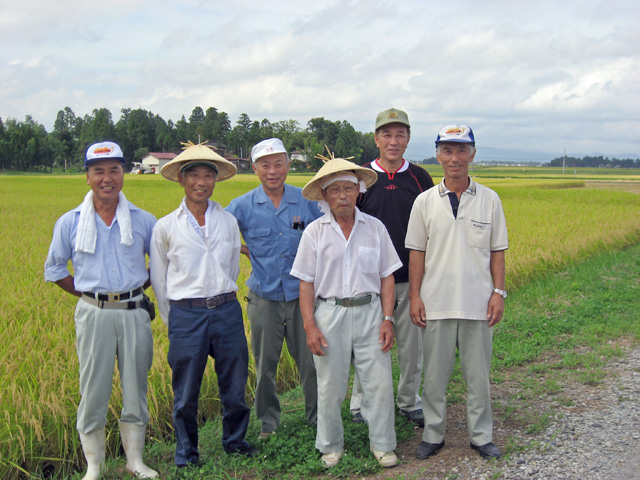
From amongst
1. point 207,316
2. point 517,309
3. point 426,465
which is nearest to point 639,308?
point 517,309

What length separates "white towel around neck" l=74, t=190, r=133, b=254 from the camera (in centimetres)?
293

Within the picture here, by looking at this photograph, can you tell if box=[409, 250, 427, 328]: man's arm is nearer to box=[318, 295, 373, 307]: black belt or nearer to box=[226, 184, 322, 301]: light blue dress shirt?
box=[318, 295, 373, 307]: black belt

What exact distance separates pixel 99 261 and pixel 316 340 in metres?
1.30

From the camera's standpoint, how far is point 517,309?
6.55 m

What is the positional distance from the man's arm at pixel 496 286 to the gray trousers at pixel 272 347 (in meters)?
1.20

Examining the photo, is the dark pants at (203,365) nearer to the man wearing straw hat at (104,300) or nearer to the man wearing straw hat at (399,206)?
the man wearing straw hat at (104,300)

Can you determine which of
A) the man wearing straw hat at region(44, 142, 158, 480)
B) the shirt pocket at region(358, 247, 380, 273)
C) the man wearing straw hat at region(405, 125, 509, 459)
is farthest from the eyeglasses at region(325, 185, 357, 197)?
the man wearing straw hat at region(44, 142, 158, 480)

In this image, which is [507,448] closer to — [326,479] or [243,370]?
[326,479]

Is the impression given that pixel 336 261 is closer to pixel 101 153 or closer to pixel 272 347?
pixel 272 347

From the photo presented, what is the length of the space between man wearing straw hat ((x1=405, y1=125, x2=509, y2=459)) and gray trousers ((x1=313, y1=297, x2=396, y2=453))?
0.32m

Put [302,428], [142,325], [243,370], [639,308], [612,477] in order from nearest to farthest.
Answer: [612,477]
[142,325]
[243,370]
[302,428]
[639,308]

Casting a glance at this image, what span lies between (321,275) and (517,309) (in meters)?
4.21

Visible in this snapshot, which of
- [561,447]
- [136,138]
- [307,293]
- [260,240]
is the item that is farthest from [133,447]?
[136,138]

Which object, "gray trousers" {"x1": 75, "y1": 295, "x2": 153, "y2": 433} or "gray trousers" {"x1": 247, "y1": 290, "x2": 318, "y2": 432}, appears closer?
"gray trousers" {"x1": 75, "y1": 295, "x2": 153, "y2": 433}
